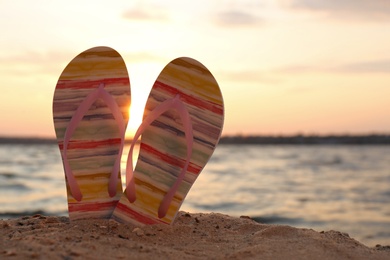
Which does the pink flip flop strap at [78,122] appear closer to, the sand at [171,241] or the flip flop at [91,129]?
the flip flop at [91,129]

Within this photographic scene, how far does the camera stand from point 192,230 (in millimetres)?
2486

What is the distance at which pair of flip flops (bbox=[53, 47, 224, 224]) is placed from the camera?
2.50 m

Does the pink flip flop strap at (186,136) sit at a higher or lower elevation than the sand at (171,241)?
higher

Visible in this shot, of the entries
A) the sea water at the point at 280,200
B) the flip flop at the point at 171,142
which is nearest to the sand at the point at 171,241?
the flip flop at the point at 171,142

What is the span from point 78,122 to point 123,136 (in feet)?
0.70

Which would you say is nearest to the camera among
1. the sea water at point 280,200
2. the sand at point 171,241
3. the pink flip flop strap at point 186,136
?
the sand at point 171,241

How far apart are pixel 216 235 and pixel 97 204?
563 mm

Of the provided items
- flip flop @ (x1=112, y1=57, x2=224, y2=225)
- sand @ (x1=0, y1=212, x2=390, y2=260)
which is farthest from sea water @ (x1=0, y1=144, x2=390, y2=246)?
flip flop @ (x1=112, y1=57, x2=224, y2=225)

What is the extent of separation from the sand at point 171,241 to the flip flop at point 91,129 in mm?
126

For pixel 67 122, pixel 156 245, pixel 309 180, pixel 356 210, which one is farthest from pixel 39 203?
pixel 309 180

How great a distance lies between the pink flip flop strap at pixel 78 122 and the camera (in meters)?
2.48

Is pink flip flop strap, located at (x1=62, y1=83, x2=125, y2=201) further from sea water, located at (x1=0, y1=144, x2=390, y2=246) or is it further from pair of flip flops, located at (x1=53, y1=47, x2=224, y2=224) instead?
sea water, located at (x1=0, y1=144, x2=390, y2=246)

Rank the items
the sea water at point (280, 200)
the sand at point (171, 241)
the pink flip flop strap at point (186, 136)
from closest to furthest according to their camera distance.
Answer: the sand at point (171, 241), the pink flip flop strap at point (186, 136), the sea water at point (280, 200)

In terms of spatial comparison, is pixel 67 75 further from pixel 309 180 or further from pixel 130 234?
pixel 309 180
